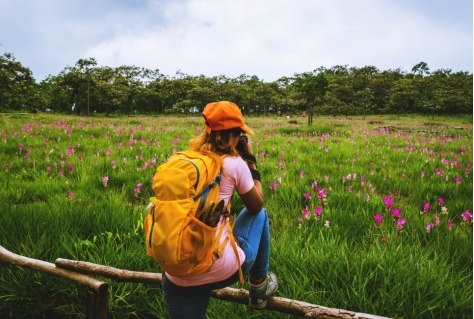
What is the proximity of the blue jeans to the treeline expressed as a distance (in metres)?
27.1

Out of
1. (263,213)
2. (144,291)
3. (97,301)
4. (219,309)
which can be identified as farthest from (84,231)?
(263,213)

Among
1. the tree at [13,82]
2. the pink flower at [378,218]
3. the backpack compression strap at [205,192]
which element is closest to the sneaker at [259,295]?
the backpack compression strap at [205,192]

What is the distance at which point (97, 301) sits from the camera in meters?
1.73

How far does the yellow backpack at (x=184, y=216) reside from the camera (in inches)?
51.2

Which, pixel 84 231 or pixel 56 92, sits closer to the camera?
pixel 84 231

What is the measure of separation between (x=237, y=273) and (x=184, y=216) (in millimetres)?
592

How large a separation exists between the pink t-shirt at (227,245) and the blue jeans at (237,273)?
0.04 meters

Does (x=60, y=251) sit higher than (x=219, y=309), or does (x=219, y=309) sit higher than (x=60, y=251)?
(x=60, y=251)

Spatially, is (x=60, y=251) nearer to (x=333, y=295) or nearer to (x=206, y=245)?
(x=206, y=245)

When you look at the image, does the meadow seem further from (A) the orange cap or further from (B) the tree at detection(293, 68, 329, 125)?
(B) the tree at detection(293, 68, 329, 125)

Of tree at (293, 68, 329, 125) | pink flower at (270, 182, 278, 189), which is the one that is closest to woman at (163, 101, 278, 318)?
pink flower at (270, 182, 278, 189)

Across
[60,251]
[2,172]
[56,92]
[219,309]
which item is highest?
[56,92]

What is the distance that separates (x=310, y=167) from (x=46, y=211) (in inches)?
171

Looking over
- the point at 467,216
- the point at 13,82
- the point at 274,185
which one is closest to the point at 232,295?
the point at 274,185
